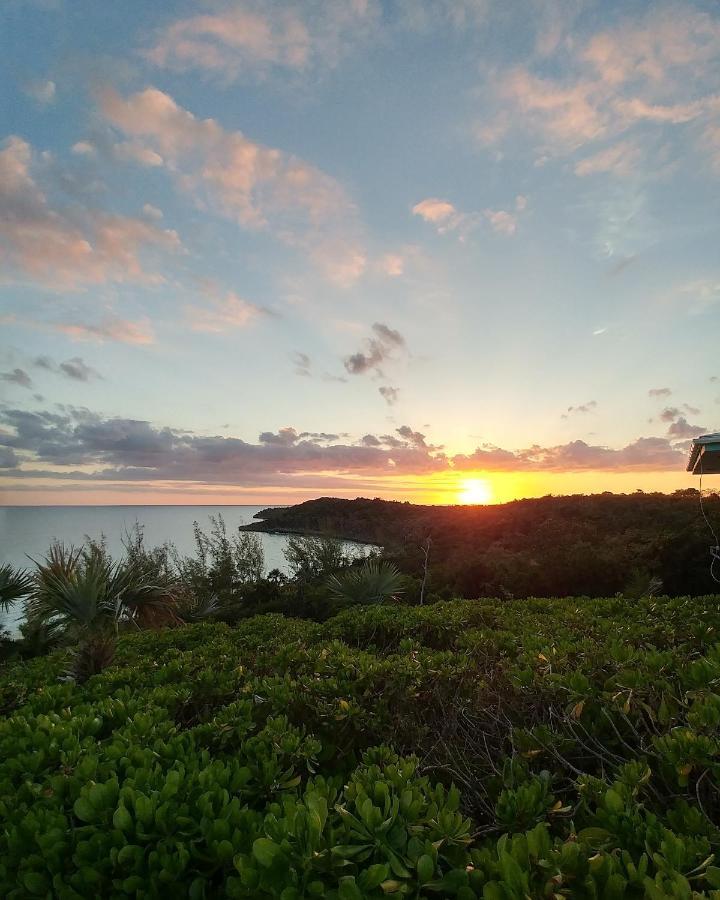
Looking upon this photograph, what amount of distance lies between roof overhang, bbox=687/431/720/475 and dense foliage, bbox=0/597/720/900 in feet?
12.8

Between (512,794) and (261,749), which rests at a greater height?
(512,794)

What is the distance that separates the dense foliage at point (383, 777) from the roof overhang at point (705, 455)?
391 cm

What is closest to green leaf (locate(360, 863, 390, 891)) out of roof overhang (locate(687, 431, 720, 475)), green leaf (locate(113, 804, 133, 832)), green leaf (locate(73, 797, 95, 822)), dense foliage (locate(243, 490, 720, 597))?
green leaf (locate(113, 804, 133, 832))

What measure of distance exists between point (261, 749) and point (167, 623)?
8.54m

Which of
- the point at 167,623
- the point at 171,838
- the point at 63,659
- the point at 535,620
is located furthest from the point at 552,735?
the point at 167,623

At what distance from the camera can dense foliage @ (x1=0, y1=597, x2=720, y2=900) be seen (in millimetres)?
1567

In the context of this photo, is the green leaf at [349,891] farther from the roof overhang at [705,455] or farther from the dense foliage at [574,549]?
the roof overhang at [705,455]

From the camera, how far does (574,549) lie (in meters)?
12.1

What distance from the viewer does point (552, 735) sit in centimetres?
254

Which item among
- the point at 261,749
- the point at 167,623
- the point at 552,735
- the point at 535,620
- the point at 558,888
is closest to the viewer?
→ the point at 558,888

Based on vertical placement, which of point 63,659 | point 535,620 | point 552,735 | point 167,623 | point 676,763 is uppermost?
point 676,763

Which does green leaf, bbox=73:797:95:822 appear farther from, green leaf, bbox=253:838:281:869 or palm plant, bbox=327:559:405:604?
palm plant, bbox=327:559:405:604

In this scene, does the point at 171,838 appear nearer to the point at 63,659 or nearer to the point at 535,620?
the point at 535,620

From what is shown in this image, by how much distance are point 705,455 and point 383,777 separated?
8.70 m
